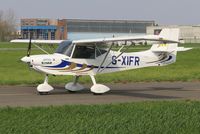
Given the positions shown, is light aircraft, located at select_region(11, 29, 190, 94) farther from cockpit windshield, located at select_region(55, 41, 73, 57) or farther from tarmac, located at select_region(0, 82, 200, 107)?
tarmac, located at select_region(0, 82, 200, 107)

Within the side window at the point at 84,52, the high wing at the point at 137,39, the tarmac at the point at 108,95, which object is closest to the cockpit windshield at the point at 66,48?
the side window at the point at 84,52

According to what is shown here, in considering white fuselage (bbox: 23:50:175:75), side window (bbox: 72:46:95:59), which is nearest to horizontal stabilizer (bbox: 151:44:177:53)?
white fuselage (bbox: 23:50:175:75)

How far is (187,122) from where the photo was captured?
30.4 ft

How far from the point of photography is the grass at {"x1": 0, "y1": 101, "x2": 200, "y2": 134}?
8531 millimetres

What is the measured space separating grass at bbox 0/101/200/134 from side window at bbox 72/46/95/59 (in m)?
5.97

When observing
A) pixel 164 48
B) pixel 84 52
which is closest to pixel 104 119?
pixel 84 52

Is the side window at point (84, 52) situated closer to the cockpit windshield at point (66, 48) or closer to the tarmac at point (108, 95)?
the cockpit windshield at point (66, 48)

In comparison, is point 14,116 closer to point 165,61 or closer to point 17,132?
point 17,132

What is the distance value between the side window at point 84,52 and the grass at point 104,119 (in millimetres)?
5968

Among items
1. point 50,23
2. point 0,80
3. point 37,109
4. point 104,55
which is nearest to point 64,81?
point 0,80

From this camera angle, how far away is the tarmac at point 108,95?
14.0 m

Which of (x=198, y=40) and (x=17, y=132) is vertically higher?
(x=17, y=132)

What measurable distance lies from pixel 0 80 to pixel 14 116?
11388mm

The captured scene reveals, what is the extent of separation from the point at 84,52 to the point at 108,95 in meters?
2.10
